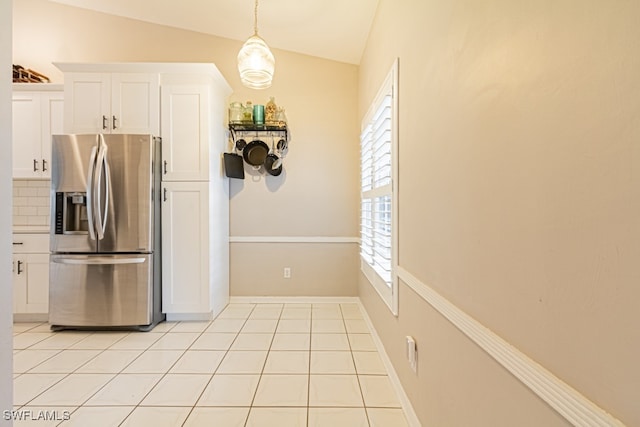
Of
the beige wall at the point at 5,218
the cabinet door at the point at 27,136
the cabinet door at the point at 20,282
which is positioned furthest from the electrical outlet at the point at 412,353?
the cabinet door at the point at 27,136

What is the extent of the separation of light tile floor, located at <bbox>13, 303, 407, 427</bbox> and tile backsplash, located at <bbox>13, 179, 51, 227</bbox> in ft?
3.63

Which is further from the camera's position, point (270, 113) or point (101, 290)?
point (270, 113)

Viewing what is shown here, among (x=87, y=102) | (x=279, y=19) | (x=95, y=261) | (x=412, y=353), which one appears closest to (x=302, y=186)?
(x=279, y=19)

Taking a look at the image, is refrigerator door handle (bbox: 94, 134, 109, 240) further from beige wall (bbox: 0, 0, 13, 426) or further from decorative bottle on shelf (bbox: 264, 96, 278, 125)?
beige wall (bbox: 0, 0, 13, 426)

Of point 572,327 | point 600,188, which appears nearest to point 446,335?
point 572,327

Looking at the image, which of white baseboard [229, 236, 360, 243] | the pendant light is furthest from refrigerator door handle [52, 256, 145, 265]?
the pendant light

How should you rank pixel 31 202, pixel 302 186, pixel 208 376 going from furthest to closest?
pixel 302 186
pixel 31 202
pixel 208 376

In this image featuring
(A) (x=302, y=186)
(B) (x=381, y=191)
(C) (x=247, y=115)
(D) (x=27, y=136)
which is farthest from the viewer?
(A) (x=302, y=186)

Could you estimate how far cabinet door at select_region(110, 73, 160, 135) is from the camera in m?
3.00

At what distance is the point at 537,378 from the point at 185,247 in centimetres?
296

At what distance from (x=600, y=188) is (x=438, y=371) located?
1.01 metres

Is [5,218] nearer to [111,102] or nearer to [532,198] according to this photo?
[532,198]

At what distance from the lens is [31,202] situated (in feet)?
10.8

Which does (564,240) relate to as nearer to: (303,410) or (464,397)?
(464,397)
